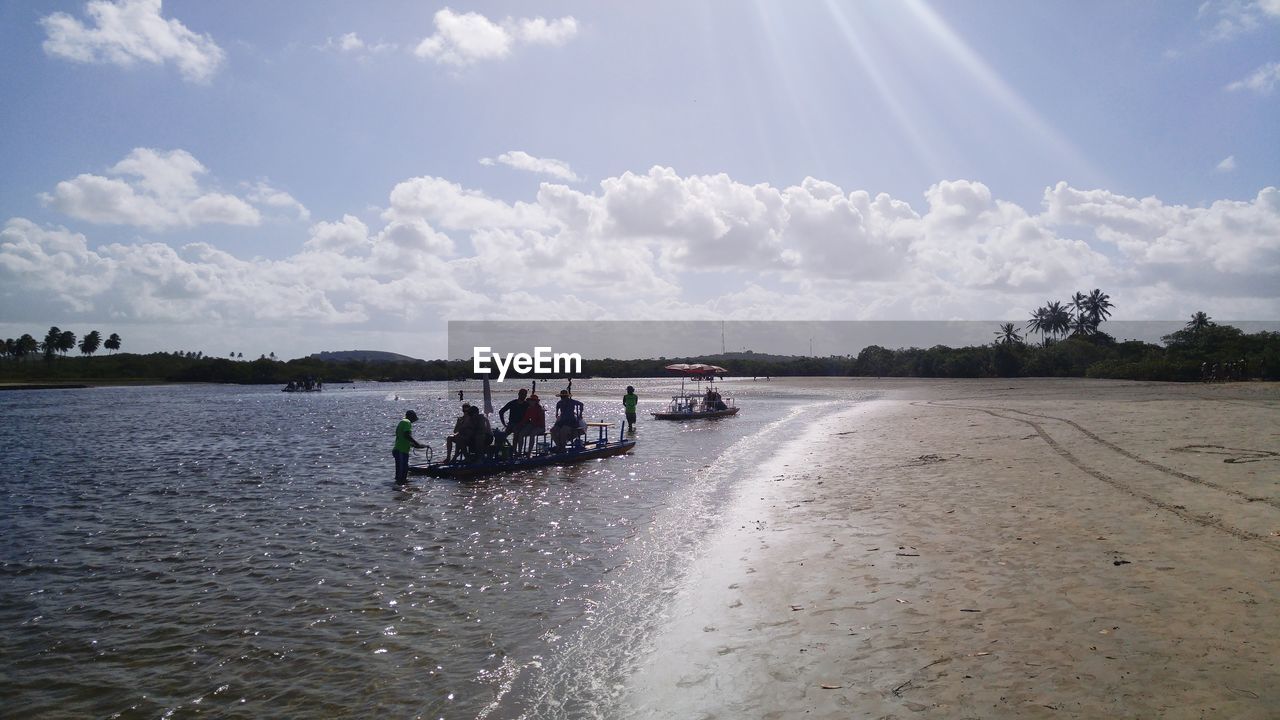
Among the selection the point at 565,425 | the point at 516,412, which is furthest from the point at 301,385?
the point at 516,412

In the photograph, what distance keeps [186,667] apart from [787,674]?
5976mm

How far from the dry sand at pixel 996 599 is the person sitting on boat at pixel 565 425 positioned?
335 inches

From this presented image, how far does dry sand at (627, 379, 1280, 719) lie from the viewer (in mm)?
5129

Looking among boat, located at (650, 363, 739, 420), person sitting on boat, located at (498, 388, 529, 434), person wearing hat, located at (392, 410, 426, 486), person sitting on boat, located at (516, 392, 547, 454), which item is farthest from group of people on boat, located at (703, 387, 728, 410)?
A: person wearing hat, located at (392, 410, 426, 486)

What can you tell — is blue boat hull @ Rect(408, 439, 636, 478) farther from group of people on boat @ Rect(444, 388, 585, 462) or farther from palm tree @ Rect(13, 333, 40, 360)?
palm tree @ Rect(13, 333, 40, 360)

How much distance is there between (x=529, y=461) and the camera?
19656 millimetres

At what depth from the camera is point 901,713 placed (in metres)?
4.96

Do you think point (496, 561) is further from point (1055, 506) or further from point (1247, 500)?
point (1247, 500)

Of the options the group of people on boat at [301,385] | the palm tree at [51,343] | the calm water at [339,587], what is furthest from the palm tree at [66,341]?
the calm water at [339,587]

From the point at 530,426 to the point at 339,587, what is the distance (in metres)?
11.1

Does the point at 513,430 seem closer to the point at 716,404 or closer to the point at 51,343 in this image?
the point at 716,404

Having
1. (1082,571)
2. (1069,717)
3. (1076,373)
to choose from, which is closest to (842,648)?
(1069,717)

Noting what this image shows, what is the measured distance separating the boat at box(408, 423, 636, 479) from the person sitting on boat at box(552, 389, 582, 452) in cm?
27

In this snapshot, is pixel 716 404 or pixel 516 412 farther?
pixel 716 404
